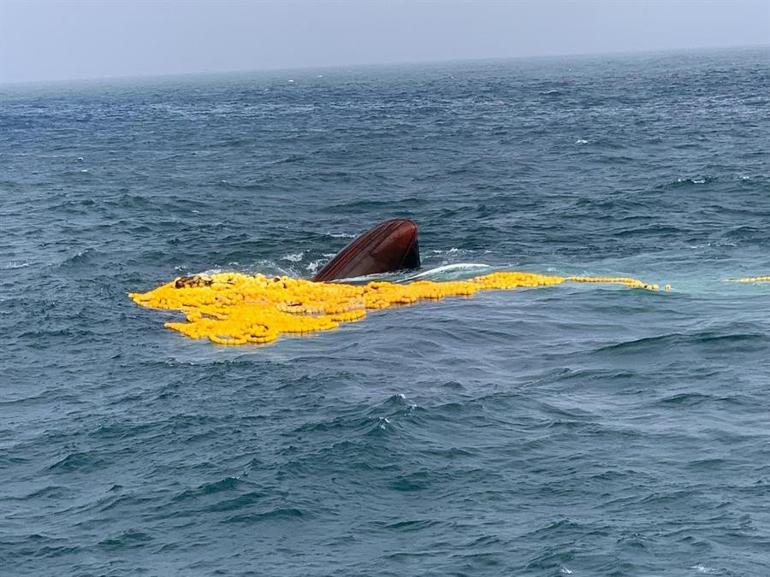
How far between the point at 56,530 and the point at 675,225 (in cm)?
3665

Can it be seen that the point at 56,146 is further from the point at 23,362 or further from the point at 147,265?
the point at 23,362

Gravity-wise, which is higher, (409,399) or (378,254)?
(378,254)

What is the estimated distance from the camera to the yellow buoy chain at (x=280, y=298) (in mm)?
34812

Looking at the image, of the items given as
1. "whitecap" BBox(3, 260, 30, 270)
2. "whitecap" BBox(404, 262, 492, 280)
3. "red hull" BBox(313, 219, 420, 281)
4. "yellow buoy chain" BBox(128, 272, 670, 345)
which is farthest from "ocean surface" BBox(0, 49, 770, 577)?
"red hull" BBox(313, 219, 420, 281)

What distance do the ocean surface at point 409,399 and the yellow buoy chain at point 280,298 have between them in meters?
0.86

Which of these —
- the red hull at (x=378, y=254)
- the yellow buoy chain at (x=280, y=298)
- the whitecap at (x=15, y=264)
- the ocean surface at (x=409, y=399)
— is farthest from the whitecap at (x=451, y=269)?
the whitecap at (x=15, y=264)

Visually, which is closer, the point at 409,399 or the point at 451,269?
the point at 409,399

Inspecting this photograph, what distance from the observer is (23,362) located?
1304 inches

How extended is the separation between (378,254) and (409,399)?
1510 cm

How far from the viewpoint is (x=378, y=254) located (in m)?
42.3

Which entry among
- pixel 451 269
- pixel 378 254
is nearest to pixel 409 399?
pixel 378 254

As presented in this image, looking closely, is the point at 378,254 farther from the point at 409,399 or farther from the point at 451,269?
the point at 409,399

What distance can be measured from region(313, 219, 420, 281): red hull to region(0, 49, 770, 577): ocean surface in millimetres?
1911

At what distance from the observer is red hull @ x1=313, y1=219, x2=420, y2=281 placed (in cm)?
4194
